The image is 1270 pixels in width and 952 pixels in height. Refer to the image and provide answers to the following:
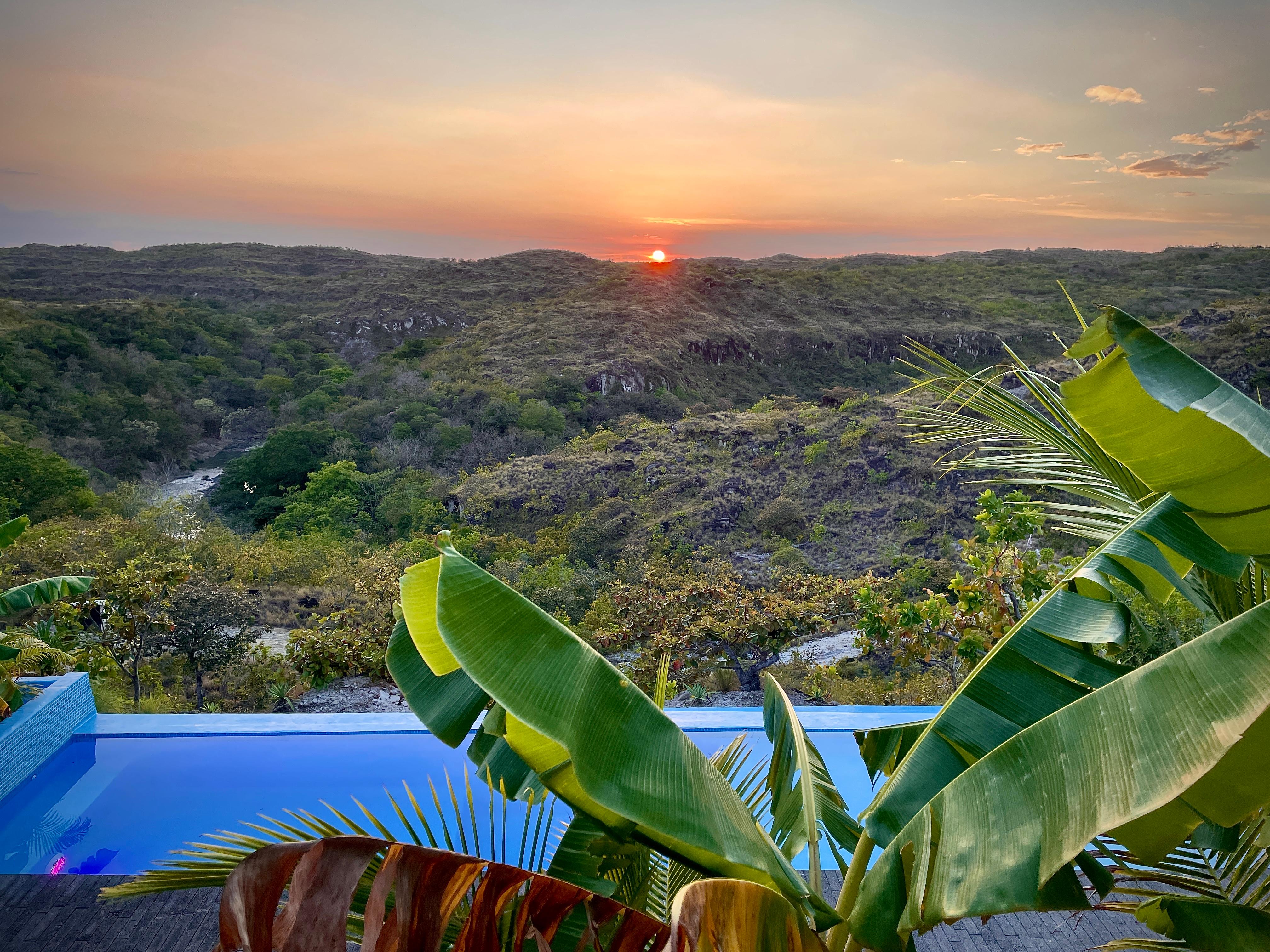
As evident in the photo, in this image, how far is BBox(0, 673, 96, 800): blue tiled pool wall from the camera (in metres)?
2.99

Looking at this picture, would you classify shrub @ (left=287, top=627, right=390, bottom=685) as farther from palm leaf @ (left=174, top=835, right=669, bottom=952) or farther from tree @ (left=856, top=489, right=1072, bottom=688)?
palm leaf @ (left=174, top=835, right=669, bottom=952)

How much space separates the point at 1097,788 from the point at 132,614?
16.7 ft

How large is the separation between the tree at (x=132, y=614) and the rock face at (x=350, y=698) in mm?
902

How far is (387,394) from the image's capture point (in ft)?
32.8

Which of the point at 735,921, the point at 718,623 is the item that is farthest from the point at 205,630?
the point at 735,921

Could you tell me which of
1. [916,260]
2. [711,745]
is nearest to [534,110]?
[711,745]

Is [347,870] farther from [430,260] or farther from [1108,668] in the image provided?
[430,260]

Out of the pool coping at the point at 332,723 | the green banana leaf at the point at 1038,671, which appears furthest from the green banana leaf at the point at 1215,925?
the pool coping at the point at 332,723

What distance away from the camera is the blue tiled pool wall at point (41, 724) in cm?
299

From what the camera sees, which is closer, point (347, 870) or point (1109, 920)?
point (347, 870)

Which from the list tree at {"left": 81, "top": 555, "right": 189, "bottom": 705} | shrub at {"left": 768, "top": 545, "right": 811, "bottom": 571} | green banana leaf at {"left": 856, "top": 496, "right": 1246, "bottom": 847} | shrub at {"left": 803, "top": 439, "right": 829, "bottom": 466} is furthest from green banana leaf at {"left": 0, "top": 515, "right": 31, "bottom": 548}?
shrub at {"left": 803, "top": 439, "right": 829, "bottom": 466}

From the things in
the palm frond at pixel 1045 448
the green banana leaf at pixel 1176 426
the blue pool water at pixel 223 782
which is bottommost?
the blue pool water at pixel 223 782

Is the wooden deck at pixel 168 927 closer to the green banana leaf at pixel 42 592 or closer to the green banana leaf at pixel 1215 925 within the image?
the green banana leaf at pixel 42 592

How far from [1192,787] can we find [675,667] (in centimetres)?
419
